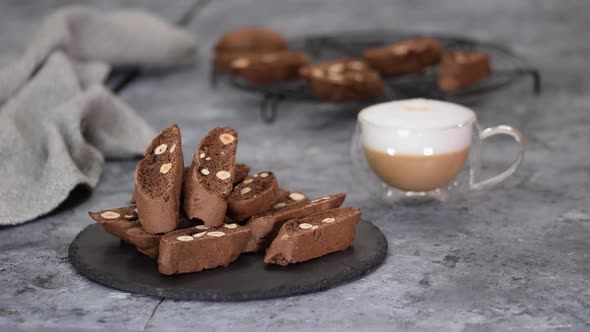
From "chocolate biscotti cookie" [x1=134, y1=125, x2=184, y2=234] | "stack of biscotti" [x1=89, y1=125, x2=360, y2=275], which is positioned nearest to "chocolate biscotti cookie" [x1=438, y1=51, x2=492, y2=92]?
"stack of biscotti" [x1=89, y1=125, x2=360, y2=275]

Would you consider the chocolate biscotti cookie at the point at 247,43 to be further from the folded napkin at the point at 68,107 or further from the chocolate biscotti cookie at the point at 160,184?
the chocolate biscotti cookie at the point at 160,184

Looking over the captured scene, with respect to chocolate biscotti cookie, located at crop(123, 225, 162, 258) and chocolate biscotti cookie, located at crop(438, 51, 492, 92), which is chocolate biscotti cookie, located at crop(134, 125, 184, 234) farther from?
chocolate biscotti cookie, located at crop(438, 51, 492, 92)

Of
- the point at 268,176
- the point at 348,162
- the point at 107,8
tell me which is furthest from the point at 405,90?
the point at 107,8

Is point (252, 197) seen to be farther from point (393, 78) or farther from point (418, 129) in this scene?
point (393, 78)

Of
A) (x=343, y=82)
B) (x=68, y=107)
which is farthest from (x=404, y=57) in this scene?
(x=68, y=107)

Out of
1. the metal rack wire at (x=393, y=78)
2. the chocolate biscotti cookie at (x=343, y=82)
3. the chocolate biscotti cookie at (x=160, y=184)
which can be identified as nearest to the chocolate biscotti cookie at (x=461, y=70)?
the metal rack wire at (x=393, y=78)

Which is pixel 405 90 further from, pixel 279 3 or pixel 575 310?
pixel 279 3

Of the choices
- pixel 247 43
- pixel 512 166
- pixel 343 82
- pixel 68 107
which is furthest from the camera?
pixel 247 43
